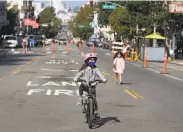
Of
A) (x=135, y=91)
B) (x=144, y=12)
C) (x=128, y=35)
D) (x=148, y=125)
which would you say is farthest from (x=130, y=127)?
(x=128, y=35)

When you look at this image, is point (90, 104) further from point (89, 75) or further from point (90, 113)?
point (89, 75)

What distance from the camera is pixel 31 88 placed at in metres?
19.1

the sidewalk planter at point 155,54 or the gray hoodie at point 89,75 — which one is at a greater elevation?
the gray hoodie at point 89,75

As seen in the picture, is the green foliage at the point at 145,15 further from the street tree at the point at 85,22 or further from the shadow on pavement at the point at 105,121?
the street tree at the point at 85,22

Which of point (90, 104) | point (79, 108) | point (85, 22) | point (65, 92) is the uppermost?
Result: point (85, 22)

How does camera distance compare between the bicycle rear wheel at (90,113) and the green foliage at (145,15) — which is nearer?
the bicycle rear wheel at (90,113)

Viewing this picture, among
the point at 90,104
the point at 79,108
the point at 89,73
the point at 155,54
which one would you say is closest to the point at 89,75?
the point at 89,73

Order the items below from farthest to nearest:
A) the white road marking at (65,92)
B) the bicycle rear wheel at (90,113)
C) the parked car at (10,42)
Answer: the parked car at (10,42)
the white road marking at (65,92)
the bicycle rear wheel at (90,113)

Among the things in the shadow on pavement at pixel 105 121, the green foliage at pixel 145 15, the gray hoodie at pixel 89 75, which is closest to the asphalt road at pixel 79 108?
the shadow on pavement at pixel 105 121

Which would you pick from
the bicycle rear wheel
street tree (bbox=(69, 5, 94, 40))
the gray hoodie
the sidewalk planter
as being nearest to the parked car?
the sidewalk planter

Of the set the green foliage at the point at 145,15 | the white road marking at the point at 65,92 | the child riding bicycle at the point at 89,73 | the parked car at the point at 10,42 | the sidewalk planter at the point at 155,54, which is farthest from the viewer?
the parked car at the point at 10,42

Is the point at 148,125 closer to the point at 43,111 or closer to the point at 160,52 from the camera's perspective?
the point at 43,111

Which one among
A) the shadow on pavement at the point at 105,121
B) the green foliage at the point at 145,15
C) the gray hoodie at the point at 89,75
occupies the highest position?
the green foliage at the point at 145,15

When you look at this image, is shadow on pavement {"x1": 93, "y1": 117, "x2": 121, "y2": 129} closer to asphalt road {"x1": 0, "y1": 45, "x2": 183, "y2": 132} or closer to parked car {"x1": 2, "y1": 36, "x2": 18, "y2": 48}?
asphalt road {"x1": 0, "y1": 45, "x2": 183, "y2": 132}
